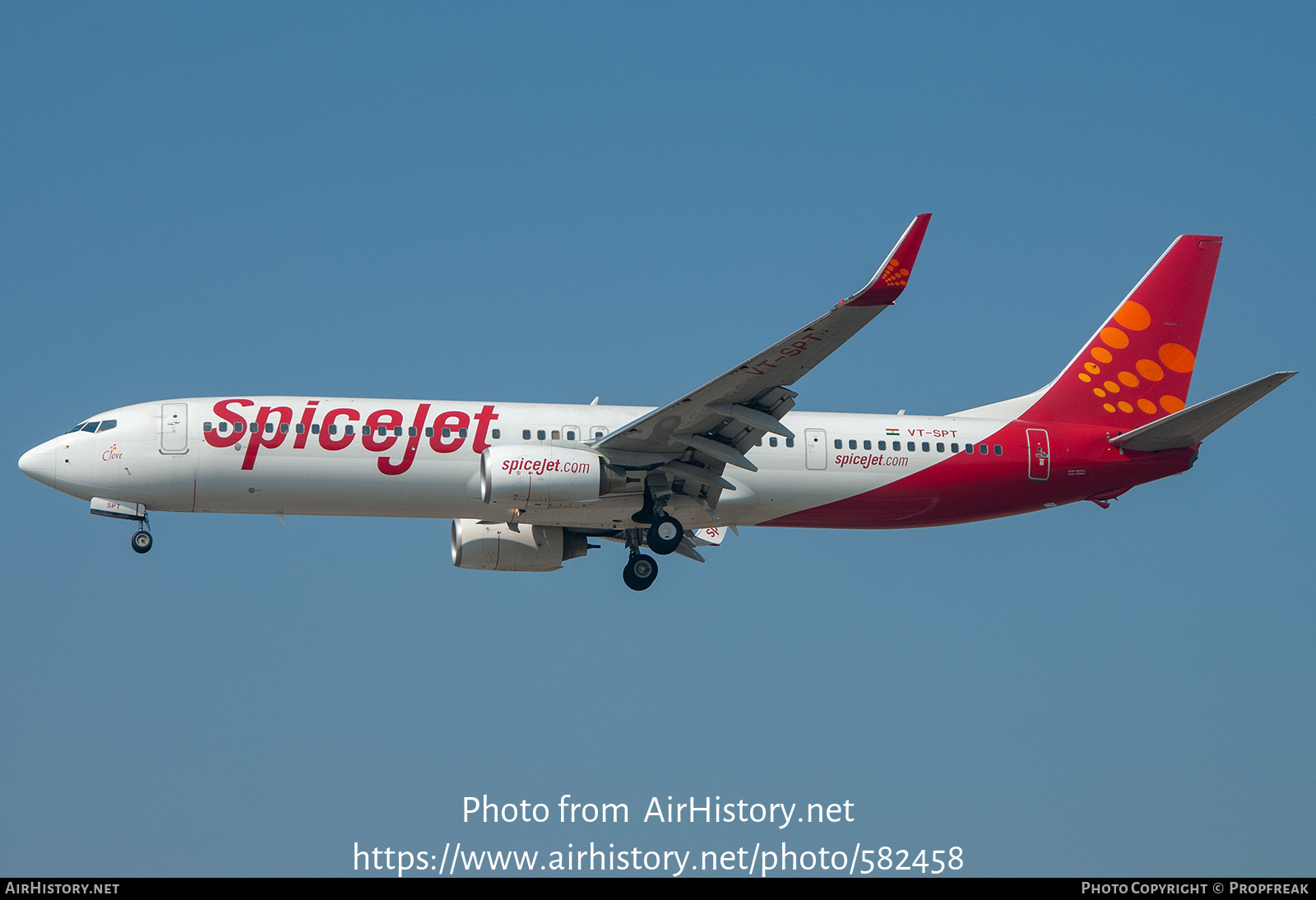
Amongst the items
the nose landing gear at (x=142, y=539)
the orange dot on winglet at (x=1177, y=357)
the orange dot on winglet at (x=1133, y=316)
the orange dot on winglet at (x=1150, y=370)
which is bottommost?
the nose landing gear at (x=142, y=539)

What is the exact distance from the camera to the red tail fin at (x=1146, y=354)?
1538 inches

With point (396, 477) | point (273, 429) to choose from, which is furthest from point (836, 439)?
point (273, 429)

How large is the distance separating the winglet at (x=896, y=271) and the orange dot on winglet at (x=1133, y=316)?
50.7 ft

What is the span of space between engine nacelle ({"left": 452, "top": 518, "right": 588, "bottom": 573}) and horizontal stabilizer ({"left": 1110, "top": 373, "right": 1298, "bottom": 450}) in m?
14.6

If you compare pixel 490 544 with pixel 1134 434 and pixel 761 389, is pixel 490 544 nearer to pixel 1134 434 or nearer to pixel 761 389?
pixel 761 389

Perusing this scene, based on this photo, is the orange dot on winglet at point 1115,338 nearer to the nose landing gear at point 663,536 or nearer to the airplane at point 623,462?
the airplane at point 623,462

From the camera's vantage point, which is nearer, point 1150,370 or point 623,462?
point 623,462

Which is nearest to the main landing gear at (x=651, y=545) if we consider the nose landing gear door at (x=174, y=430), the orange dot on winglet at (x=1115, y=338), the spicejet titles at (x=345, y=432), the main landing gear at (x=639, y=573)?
the main landing gear at (x=639, y=573)

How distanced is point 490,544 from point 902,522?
10664 mm

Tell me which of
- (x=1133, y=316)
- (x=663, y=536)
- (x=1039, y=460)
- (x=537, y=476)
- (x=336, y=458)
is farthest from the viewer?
(x=1133, y=316)

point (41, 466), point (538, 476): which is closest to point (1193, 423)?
point (538, 476)

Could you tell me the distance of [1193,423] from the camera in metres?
35.8

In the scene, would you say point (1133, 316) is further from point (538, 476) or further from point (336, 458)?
point (336, 458)

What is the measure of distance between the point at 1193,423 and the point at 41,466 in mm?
27422
